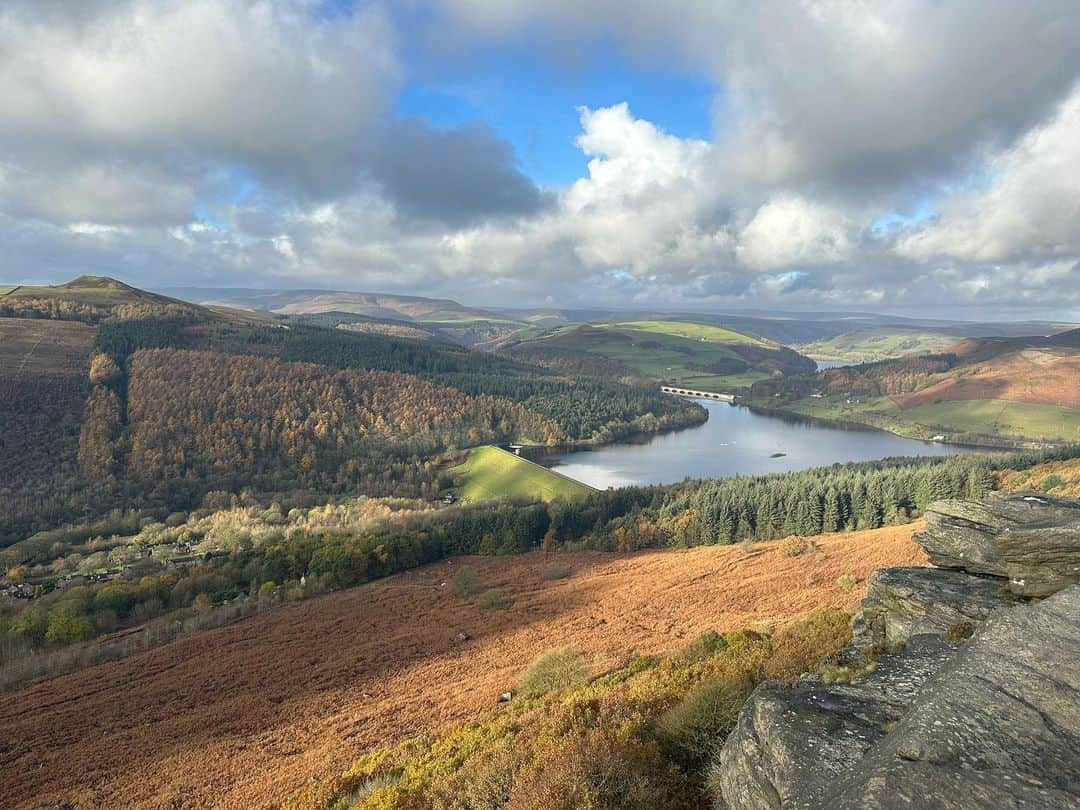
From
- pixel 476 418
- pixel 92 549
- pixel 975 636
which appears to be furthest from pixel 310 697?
pixel 476 418

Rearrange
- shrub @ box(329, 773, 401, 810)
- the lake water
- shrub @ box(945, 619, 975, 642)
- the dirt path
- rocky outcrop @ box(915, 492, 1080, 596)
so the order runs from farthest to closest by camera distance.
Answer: the lake water, the dirt path, shrub @ box(329, 773, 401, 810), shrub @ box(945, 619, 975, 642), rocky outcrop @ box(915, 492, 1080, 596)

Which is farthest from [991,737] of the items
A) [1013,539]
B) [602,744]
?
[1013,539]

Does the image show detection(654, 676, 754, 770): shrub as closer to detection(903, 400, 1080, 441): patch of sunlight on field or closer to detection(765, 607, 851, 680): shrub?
detection(765, 607, 851, 680): shrub

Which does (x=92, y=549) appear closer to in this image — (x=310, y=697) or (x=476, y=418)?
(x=310, y=697)

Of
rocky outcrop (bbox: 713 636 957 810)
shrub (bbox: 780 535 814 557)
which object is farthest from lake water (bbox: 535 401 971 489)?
rocky outcrop (bbox: 713 636 957 810)

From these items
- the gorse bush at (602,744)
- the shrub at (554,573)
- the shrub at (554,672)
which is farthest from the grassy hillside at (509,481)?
the gorse bush at (602,744)

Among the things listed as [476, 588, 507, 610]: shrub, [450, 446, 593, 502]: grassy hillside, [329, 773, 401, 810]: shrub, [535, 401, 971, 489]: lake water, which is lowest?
[535, 401, 971, 489]: lake water
